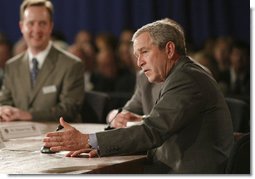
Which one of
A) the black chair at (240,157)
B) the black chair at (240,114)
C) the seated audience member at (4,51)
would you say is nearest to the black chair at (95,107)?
the black chair at (240,114)

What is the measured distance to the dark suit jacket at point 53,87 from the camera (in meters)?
4.17

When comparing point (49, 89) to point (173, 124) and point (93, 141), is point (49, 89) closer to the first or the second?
point (93, 141)

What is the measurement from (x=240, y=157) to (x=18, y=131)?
4.24 ft

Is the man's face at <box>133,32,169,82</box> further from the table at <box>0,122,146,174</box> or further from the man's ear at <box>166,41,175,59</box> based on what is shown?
the table at <box>0,122,146,174</box>

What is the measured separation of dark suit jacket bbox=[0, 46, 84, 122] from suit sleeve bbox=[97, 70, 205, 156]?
127 centimetres

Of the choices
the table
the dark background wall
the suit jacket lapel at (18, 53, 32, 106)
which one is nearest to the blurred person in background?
the dark background wall

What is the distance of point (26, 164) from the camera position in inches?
110

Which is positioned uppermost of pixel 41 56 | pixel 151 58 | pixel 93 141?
pixel 151 58

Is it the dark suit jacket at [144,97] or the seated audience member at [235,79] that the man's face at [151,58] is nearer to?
the dark suit jacket at [144,97]

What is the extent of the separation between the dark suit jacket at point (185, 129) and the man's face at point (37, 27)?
5.15ft

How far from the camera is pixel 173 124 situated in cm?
282

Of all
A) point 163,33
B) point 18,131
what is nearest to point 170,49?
point 163,33

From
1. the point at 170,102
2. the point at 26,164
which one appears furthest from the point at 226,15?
the point at 26,164

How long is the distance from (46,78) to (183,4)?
3.58 feet
